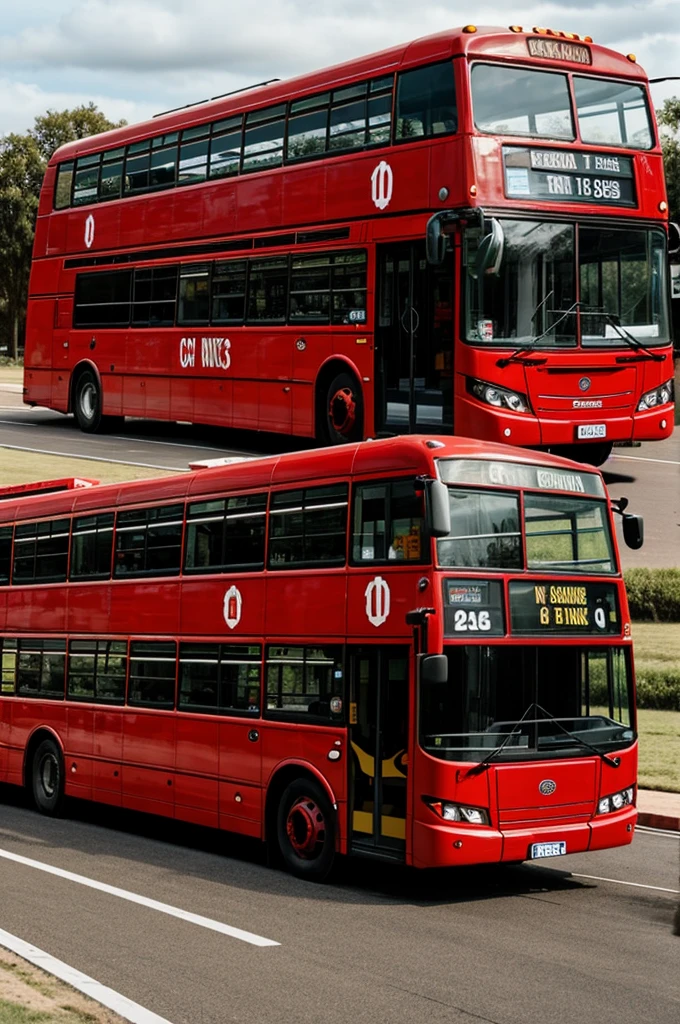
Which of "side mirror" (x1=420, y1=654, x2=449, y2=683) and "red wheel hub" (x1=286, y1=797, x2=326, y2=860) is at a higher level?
"side mirror" (x1=420, y1=654, x2=449, y2=683)

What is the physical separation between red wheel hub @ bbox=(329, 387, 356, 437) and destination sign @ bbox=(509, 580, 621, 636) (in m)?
8.44

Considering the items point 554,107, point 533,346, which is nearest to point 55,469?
point 533,346

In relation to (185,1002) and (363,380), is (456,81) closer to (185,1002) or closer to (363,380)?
(363,380)

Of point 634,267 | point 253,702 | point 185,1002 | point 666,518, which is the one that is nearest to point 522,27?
point 634,267

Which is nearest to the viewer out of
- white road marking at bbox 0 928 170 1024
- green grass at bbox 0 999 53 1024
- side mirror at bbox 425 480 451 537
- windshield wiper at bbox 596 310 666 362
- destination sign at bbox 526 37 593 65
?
green grass at bbox 0 999 53 1024

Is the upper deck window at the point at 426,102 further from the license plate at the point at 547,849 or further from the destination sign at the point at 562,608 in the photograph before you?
the license plate at the point at 547,849

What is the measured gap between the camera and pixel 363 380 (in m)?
21.2

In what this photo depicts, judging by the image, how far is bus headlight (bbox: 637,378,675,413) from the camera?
2036 cm

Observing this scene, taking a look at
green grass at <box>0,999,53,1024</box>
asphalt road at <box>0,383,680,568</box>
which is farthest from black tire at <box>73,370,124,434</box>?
green grass at <box>0,999,53,1024</box>

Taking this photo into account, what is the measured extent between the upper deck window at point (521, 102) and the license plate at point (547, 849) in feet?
31.9

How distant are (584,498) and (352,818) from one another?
11.2 ft

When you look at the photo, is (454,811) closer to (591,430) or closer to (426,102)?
(591,430)

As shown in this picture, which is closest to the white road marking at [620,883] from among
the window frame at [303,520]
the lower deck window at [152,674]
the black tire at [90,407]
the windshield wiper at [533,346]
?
the window frame at [303,520]

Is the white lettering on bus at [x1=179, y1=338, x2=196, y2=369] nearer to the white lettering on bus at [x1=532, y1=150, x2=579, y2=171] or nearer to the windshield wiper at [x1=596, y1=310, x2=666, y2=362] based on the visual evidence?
the white lettering on bus at [x1=532, y1=150, x2=579, y2=171]
